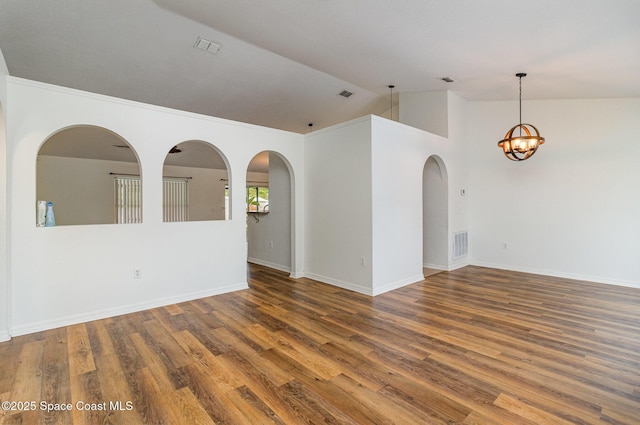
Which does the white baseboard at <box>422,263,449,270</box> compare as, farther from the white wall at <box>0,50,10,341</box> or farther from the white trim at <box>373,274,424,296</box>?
the white wall at <box>0,50,10,341</box>

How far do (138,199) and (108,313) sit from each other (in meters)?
5.33

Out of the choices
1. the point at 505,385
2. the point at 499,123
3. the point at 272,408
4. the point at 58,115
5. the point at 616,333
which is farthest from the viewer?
the point at 499,123

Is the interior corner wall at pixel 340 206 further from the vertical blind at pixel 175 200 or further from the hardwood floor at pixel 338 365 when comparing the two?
the vertical blind at pixel 175 200

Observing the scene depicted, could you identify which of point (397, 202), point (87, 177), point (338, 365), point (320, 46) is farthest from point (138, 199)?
point (338, 365)

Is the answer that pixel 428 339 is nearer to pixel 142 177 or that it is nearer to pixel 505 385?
pixel 505 385

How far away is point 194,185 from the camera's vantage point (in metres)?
9.09

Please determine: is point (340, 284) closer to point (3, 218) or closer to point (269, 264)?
point (269, 264)

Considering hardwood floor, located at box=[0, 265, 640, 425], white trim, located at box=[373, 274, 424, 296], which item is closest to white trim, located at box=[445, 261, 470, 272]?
white trim, located at box=[373, 274, 424, 296]

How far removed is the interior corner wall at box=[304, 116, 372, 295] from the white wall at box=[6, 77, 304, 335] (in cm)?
109

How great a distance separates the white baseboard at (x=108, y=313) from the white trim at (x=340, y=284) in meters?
1.36

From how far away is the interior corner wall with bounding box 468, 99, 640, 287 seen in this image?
4883 mm

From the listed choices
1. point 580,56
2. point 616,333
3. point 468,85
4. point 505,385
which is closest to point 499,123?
point 468,85

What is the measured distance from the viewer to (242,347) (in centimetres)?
278

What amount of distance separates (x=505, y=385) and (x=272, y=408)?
5.38 ft
